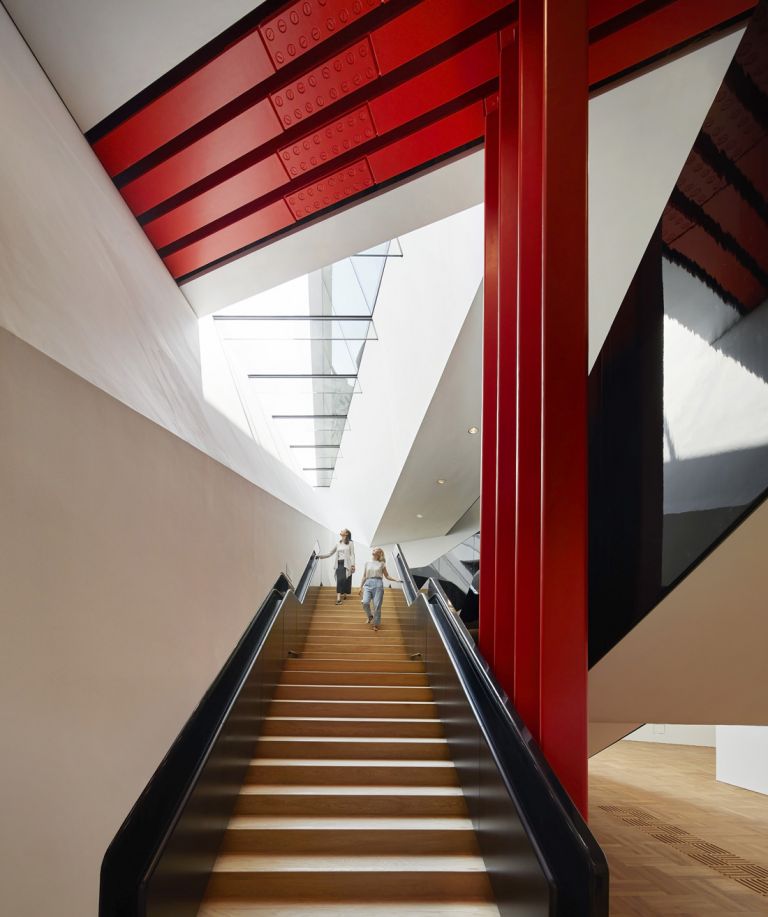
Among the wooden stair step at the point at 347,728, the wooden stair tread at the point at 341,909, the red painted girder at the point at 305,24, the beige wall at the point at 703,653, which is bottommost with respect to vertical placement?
the wooden stair tread at the point at 341,909

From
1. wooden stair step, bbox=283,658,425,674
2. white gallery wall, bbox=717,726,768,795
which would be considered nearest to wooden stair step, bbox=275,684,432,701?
wooden stair step, bbox=283,658,425,674

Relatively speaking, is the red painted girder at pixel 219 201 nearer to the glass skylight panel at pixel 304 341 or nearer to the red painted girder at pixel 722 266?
the red painted girder at pixel 722 266

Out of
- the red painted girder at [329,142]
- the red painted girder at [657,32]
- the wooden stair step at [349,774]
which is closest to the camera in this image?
the wooden stair step at [349,774]

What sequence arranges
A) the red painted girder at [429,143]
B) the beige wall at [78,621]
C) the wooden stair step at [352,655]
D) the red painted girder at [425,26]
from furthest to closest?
the wooden stair step at [352,655] → the red painted girder at [429,143] → the red painted girder at [425,26] → the beige wall at [78,621]

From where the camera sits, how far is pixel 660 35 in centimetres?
498

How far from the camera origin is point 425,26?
16.5 ft

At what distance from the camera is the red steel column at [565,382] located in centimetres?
377

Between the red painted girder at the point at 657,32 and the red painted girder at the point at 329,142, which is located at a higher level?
the red painted girder at the point at 657,32

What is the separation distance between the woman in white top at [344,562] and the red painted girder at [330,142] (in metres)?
4.92

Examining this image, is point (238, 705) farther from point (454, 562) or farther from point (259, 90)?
point (454, 562)

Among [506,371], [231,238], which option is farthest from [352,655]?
[231,238]

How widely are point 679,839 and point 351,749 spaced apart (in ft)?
19.6

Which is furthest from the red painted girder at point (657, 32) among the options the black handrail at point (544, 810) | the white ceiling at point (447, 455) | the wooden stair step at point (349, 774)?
the wooden stair step at point (349, 774)

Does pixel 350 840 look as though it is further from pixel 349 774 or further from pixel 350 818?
pixel 349 774
